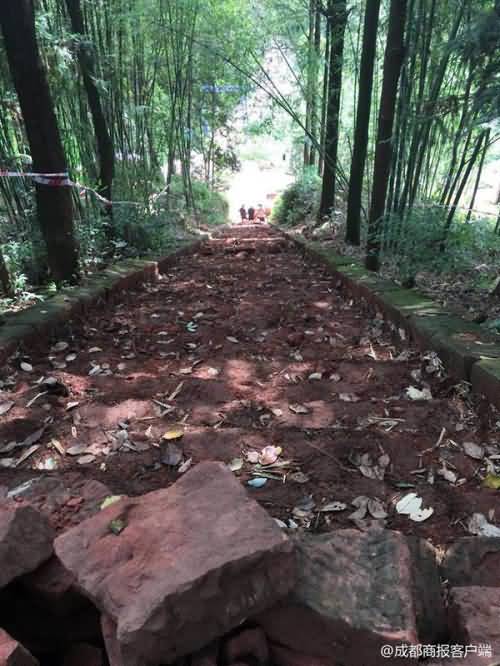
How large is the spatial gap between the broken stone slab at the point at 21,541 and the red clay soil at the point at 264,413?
0.15 metres

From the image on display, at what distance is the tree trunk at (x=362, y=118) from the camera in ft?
13.9

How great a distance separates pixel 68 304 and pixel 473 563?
2559mm

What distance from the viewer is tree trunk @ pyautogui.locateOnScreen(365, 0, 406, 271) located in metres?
3.33

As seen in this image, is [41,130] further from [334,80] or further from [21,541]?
[334,80]

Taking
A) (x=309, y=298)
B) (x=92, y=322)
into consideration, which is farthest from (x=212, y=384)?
(x=309, y=298)

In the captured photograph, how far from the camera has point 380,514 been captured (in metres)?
1.27

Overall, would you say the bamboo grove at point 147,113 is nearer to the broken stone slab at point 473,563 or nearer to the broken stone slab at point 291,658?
the broken stone slab at point 473,563

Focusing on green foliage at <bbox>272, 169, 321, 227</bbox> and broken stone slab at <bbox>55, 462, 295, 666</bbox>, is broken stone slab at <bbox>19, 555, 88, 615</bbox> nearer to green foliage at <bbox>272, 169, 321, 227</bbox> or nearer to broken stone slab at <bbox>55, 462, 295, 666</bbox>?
broken stone slab at <bbox>55, 462, 295, 666</bbox>

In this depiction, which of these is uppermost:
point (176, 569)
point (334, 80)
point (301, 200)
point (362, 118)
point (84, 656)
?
point (334, 80)

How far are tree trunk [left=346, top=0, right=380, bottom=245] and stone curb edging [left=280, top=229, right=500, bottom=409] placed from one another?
164cm

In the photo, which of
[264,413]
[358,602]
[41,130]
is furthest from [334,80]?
[358,602]

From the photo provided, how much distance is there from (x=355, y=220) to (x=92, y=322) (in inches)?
140

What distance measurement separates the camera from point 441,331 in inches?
89.3

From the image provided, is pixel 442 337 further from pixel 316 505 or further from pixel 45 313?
pixel 45 313
